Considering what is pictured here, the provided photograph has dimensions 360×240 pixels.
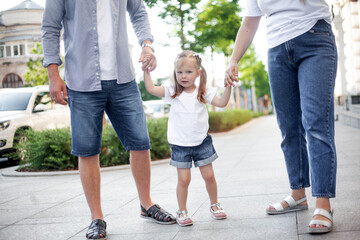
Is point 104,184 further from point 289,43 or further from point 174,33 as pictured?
point 174,33

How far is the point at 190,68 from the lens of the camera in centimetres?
366

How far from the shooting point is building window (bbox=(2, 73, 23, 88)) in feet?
31.6

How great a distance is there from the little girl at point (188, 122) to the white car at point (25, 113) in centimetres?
674

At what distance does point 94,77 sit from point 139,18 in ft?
2.46

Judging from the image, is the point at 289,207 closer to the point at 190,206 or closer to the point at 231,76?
the point at 190,206

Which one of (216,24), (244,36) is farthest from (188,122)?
(216,24)

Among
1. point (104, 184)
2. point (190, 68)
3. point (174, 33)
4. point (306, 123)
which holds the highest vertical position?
point (174, 33)

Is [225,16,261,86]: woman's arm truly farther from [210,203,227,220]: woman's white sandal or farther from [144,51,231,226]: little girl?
[210,203,227,220]: woman's white sandal

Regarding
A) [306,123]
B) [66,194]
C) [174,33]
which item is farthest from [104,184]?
[174,33]

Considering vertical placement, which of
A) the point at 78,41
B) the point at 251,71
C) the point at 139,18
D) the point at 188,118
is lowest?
the point at 188,118

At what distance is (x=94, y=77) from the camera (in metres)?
3.38

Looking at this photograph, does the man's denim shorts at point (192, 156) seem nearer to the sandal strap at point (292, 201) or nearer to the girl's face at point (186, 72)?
the girl's face at point (186, 72)

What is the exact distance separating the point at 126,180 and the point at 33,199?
1436 millimetres

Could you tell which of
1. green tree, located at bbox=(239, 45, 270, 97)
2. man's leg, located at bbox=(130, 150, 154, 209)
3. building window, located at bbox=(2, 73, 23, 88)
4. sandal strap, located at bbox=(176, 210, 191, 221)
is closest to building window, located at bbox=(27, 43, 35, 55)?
building window, located at bbox=(2, 73, 23, 88)
